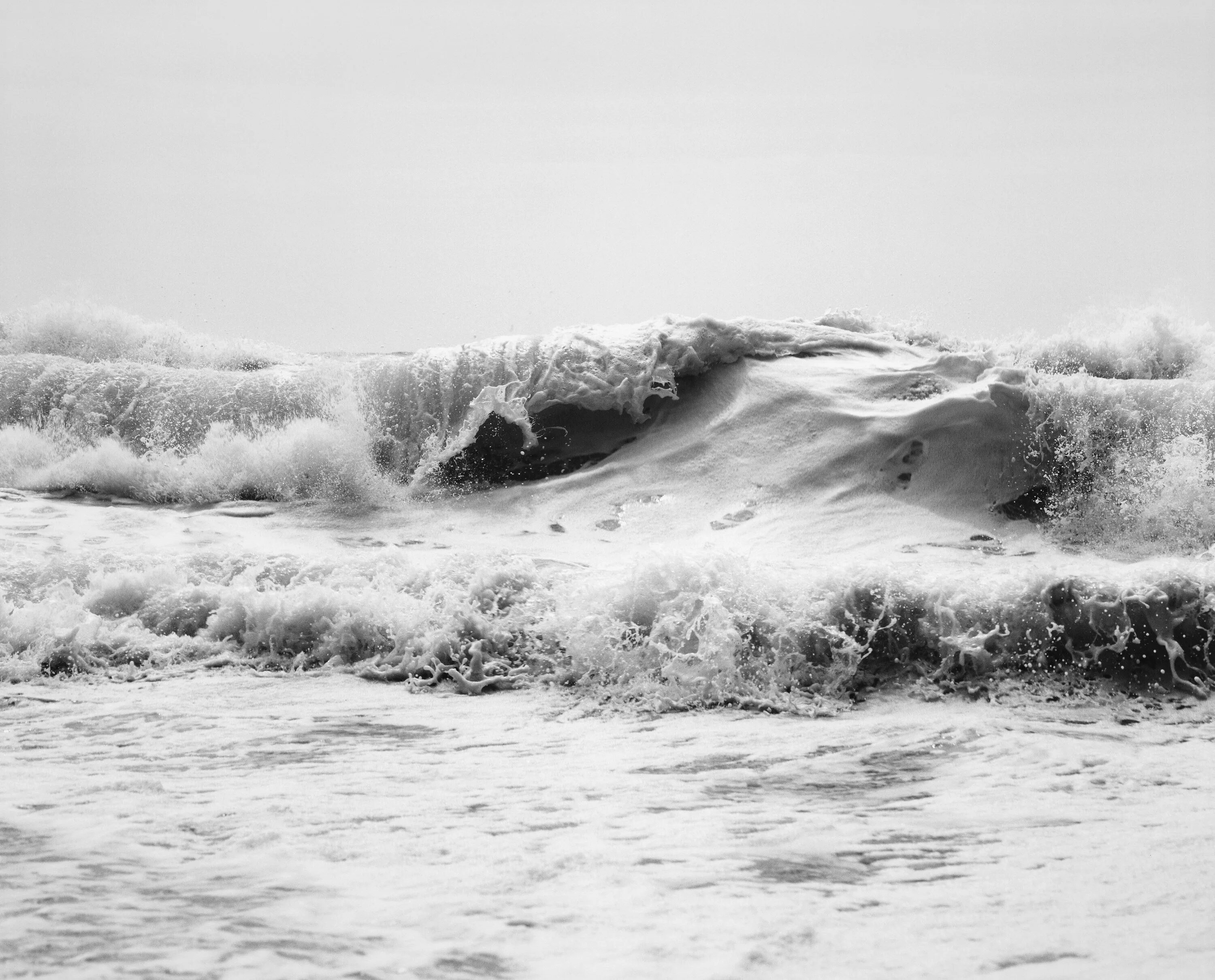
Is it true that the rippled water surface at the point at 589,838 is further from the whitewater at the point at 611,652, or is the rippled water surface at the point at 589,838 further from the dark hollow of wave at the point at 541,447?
the dark hollow of wave at the point at 541,447

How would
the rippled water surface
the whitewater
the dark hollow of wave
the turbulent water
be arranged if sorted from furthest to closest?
the dark hollow of wave → the turbulent water → the whitewater → the rippled water surface

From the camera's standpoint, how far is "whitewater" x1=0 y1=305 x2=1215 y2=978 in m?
1.99

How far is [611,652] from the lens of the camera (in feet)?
11.3

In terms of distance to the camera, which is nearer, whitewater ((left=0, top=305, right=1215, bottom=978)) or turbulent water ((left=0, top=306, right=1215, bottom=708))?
whitewater ((left=0, top=305, right=1215, bottom=978))

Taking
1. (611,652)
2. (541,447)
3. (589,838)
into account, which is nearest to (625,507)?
(541,447)


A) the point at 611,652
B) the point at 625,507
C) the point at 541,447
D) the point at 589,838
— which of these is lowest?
the point at 589,838

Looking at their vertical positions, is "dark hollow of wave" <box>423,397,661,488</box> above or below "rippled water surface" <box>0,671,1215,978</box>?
above

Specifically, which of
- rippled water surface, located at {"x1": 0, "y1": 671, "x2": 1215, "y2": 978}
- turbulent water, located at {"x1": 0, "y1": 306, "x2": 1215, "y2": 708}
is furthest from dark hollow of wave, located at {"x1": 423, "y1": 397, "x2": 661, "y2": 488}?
rippled water surface, located at {"x1": 0, "y1": 671, "x2": 1215, "y2": 978}

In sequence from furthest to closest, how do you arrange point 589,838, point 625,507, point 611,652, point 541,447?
point 541,447 < point 625,507 < point 611,652 < point 589,838

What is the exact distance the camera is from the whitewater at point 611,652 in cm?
199

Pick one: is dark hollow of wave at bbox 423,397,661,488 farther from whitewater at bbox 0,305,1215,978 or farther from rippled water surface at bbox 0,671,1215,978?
rippled water surface at bbox 0,671,1215,978

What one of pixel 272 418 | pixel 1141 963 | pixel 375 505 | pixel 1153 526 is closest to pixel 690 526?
pixel 375 505

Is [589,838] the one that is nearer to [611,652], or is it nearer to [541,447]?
[611,652]

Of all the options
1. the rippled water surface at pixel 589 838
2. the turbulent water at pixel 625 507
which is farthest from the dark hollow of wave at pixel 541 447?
the rippled water surface at pixel 589 838
